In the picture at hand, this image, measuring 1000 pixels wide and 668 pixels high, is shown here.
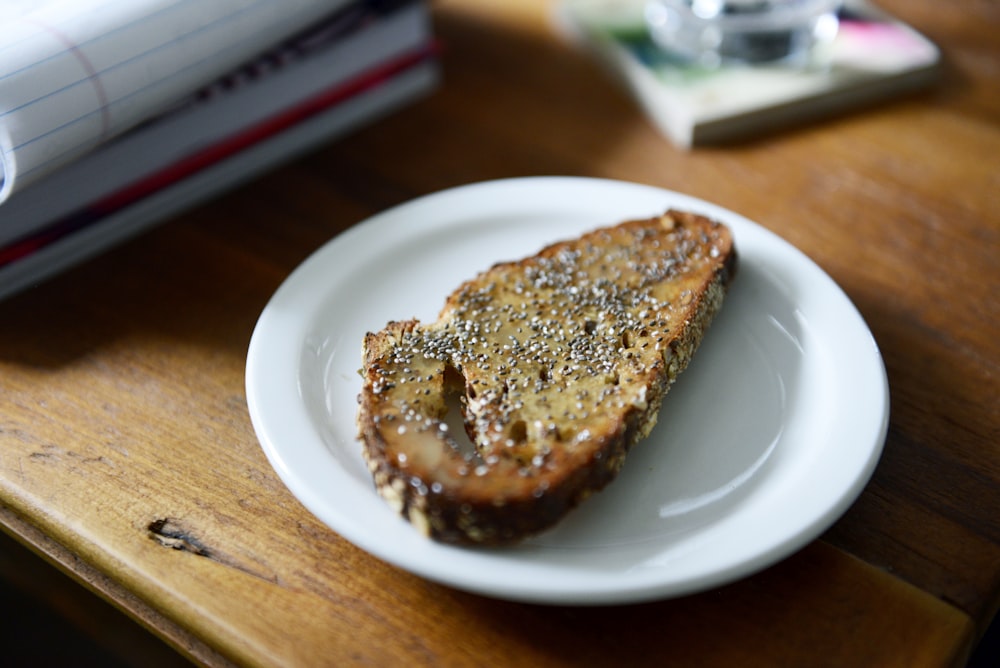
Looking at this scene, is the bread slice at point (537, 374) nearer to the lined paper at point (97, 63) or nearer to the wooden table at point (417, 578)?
the wooden table at point (417, 578)

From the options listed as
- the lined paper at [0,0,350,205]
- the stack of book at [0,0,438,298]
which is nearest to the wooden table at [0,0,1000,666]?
the stack of book at [0,0,438,298]

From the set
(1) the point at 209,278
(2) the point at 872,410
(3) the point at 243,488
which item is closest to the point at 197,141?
(1) the point at 209,278

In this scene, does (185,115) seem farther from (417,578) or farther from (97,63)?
(417,578)

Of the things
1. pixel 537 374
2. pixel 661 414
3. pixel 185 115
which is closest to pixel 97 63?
pixel 185 115

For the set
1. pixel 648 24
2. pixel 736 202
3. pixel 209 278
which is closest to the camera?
pixel 209 278

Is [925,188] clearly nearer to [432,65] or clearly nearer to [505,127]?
[505,127]

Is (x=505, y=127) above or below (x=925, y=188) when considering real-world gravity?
above

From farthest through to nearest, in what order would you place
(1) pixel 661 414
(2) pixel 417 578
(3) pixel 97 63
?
(3) pixel 97 63 < (1) pixel 661 414 < (2) pixel 417 578

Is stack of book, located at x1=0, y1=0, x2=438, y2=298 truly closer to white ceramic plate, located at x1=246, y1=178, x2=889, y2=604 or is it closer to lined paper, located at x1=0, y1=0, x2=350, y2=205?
lined paper, located at x1=0, y1=0, x2=350, y2=205
